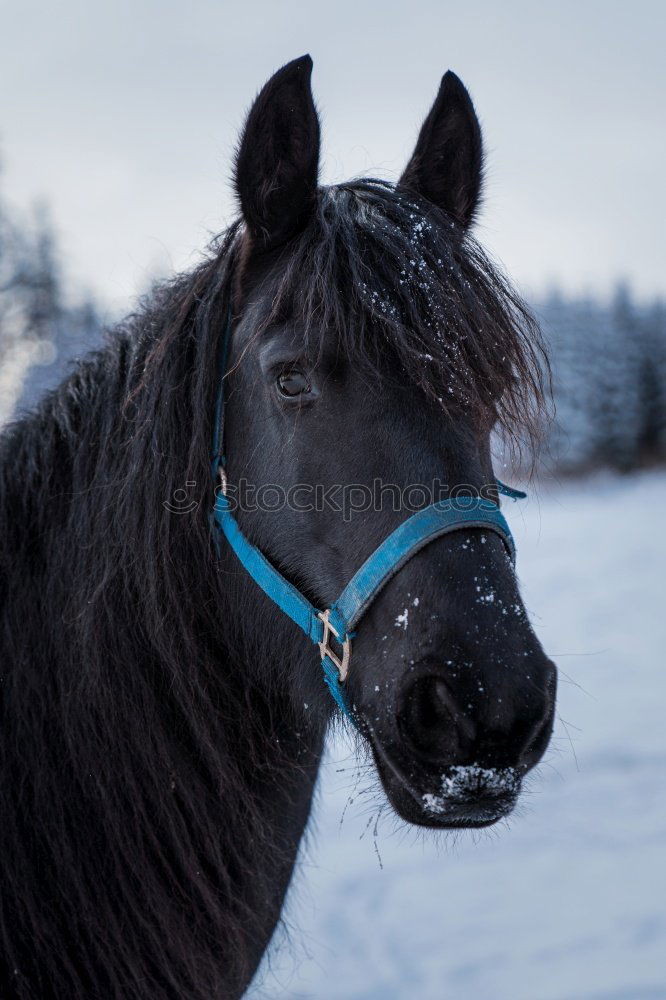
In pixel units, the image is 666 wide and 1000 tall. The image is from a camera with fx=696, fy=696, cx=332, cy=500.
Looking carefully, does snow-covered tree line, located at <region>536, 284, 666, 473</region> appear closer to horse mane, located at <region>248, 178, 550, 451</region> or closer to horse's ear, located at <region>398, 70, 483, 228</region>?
horse's ear, located at <region>398, 70, 483, 228</region>

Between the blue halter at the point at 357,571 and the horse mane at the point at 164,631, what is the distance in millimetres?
56

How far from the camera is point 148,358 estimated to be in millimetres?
1906

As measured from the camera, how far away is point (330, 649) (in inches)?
64.4

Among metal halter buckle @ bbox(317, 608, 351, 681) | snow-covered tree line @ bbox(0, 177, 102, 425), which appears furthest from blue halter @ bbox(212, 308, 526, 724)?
snow-covered tree line @ bbox(0, 177, 102, 425)

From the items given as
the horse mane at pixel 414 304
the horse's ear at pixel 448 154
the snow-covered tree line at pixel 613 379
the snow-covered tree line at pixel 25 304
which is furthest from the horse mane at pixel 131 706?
the snow-covered tree line at pixel 613 379

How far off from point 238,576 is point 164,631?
0.77 ft

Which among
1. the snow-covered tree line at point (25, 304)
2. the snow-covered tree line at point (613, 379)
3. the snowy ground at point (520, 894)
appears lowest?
the snow-covered tree line at point (613, 379)

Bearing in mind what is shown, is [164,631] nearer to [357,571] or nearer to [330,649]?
[330,649]

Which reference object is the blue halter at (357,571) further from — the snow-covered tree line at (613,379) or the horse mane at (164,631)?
the snow-covered tree line at (613,379)

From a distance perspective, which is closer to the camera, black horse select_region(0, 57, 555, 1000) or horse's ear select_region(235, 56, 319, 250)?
black horse select_region(0, 57, 555, 1000)

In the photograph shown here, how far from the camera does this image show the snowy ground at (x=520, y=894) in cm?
311

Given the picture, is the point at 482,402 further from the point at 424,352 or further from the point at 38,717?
the point at 38,717

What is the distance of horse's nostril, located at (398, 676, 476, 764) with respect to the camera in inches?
52.4

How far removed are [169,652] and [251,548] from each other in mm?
333
